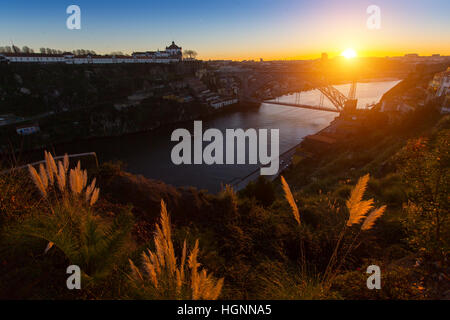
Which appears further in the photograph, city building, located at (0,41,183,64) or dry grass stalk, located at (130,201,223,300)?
city building, located at (0,41,183,64)

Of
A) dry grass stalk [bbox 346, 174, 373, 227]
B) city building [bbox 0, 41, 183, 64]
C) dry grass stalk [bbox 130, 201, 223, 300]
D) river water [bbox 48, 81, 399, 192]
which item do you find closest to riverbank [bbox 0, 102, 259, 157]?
river water [bbox 48, 81, 399, 192]

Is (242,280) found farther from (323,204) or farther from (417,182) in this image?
(323,204)

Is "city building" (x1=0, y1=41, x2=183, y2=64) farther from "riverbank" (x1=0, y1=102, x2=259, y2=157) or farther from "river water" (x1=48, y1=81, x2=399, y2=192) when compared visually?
"river water" (x1=48, y1=81, x2=399, y2=192)

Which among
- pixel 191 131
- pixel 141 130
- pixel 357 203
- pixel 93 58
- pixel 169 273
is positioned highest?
pixel 93 58

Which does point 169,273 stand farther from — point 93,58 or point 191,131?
point 93,58

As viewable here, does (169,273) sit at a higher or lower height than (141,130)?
higher

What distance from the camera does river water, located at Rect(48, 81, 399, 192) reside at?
26922 mm

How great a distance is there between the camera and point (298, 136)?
41.6m

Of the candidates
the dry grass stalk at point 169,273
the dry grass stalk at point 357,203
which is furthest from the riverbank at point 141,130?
the dry grass stalk at point 357,203

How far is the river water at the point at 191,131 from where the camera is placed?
26922mm

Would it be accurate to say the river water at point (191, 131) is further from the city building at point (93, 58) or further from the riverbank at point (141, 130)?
the city building at point (93, 58)

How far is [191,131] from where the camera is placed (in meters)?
51.1

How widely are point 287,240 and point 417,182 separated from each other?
2.65m

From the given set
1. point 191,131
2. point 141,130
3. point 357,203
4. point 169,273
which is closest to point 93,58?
point 141,130
